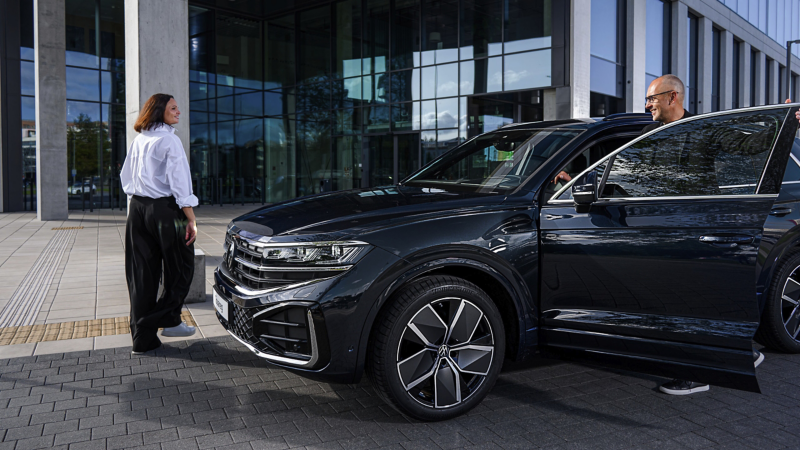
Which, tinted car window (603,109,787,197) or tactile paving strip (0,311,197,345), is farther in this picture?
tactile paving strip (0,311,197,345)

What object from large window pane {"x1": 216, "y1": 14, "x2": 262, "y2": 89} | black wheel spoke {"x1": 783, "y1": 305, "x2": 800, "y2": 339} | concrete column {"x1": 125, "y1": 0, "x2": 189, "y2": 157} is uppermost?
large window pane {"x1": 216, "y1": 14, "x2": 262, "y2": 89}

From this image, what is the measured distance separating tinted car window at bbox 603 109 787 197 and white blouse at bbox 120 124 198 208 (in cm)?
305

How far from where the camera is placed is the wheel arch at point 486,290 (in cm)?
326

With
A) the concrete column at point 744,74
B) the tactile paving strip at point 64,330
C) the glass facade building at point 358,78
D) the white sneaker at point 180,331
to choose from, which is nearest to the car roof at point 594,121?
the white sneaker at point 180,331

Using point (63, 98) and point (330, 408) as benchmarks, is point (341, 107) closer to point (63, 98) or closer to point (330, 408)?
point (63, 98)

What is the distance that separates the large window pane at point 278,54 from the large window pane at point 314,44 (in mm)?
Answer: 653

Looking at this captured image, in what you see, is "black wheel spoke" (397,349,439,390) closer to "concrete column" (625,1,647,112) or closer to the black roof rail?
the black roof rail


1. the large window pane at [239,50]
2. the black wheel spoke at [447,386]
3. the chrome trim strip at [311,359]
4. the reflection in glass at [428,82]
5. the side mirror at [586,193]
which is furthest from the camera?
the large window pane at [239,50]

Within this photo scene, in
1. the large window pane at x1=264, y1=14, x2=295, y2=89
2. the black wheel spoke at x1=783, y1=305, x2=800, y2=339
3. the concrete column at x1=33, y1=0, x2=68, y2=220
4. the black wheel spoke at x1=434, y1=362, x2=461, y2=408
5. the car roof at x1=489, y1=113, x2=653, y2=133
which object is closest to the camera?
the black wheel spoke at x1=434, y1=362, x2=461, y2=408

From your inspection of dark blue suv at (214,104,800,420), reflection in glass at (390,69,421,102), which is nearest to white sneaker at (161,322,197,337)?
dark blue suv at (214,104,800,420)

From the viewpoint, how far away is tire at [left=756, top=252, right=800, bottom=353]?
4.73 m

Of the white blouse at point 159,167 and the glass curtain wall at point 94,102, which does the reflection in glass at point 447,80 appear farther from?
A: the white blouse at point 159,167

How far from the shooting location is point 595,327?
12.0 ft

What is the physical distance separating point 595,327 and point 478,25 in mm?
16770
